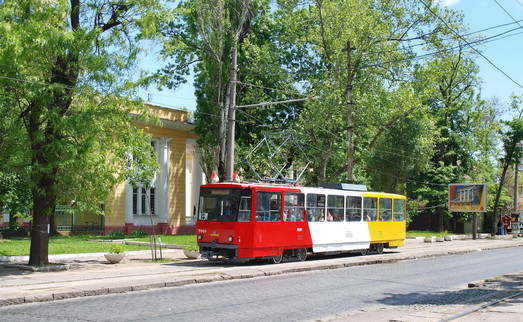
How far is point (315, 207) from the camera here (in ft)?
78.7

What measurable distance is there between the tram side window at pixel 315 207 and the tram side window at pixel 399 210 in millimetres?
6940

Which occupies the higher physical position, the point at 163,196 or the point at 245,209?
the point at 163,196

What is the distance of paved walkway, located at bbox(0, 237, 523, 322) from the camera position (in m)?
11.2

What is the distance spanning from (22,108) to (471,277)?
1480 cm

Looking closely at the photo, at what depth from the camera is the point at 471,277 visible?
18422 mm

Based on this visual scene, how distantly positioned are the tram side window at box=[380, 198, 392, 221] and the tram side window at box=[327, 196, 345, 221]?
3.80 metres

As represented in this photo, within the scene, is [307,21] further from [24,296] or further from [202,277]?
[24,296]

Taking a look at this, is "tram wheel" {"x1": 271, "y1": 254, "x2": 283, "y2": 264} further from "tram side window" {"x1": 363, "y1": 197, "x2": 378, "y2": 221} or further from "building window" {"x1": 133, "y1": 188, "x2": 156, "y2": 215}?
"building window" {"x1": 133, "y1": 188, "x2": 156, "y2": 215}

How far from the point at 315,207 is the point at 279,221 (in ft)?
8.07

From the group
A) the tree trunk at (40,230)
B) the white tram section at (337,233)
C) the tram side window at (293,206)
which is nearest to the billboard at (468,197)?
the white tram section at (337,233)

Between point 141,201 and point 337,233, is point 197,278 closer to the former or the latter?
point 337,233

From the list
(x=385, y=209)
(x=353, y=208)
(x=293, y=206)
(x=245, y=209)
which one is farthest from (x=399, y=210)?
(x=245, y=209)

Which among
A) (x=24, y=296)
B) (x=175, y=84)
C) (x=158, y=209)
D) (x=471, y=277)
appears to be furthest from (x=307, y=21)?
(x=24, y=296)

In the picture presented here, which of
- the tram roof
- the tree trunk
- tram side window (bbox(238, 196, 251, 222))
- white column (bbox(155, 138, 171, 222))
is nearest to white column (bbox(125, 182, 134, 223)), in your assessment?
white column (bbox(155, 138, 171, 222))
